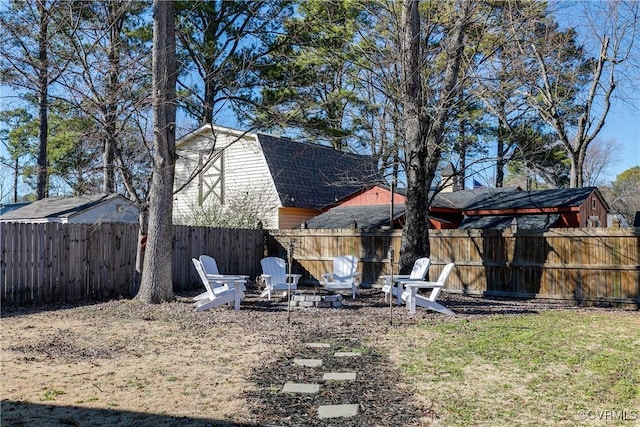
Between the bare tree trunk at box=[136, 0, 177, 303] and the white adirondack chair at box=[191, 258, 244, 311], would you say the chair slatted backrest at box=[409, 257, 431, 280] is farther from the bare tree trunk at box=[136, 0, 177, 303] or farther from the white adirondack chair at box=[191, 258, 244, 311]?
the bare tree trunk at box=[136, 0, 177, 303]

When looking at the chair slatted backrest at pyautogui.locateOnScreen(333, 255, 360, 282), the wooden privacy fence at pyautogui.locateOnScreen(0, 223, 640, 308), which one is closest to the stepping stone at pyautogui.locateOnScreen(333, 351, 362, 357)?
the chair slatted backrest at pyautogui.locateOnScreen(333, 255, 360, 282)

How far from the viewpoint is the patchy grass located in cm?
396

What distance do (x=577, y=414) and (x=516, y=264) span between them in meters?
8.20

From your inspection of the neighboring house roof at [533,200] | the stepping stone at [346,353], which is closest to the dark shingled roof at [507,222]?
the neighboring house roof at [533,200]

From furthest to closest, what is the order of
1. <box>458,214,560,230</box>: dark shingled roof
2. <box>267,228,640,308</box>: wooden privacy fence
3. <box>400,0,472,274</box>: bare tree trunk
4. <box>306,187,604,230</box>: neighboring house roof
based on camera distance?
<box>306,187,604,230</box>: neighboring house roof
<box>458,214,560,230</box>: dark shingled roof
<box>400,0,472,274</box>: bare tree trunk
<box>267,228,640,308</box>: wooden privacy fence

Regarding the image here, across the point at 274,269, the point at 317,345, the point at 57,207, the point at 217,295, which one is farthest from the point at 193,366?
the point at 57,207

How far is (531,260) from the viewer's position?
37.8 ft

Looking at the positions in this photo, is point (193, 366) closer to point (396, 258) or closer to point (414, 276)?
point (414, 276)

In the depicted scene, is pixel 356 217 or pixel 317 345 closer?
pixel 317 345

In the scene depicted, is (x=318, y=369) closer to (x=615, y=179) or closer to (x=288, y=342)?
(x=288, y=342)

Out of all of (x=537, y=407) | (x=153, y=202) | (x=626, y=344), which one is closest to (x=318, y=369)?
(x=537, y=407)

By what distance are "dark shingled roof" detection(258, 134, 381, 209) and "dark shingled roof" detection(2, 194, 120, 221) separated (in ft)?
19.2

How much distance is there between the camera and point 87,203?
18.1 metres

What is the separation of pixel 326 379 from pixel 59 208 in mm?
16189
